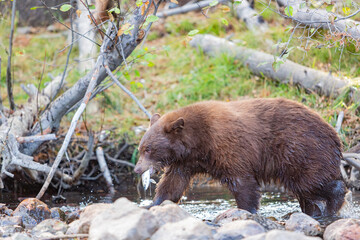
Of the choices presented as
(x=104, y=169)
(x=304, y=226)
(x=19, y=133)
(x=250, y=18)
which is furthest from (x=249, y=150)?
(x=250, y=18)

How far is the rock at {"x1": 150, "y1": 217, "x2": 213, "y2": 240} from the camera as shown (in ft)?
11.2

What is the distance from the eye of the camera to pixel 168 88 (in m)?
10.6

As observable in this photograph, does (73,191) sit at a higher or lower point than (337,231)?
lower

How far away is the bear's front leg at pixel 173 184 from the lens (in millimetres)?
5480

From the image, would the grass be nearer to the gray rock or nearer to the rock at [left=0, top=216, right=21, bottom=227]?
the gray rock

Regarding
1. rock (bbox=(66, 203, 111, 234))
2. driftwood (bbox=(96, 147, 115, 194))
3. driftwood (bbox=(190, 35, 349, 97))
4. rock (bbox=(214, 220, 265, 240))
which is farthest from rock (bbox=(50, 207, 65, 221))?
driftwood (bbox=(190, 35, 349, 97))

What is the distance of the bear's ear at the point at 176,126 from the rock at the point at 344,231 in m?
1.75

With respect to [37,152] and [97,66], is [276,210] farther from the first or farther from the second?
[37,152]

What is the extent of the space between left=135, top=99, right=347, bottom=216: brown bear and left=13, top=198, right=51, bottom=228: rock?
3.54ft

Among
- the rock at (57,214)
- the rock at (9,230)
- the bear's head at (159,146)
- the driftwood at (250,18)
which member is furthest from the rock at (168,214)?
the driftwood at (250,18)

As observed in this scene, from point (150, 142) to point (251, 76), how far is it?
5.24m

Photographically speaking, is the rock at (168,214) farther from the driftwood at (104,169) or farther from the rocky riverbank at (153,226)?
the driftwood at (104,169)

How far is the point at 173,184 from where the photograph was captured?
5.49 meters

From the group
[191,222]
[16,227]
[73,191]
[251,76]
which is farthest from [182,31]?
[191,222]
